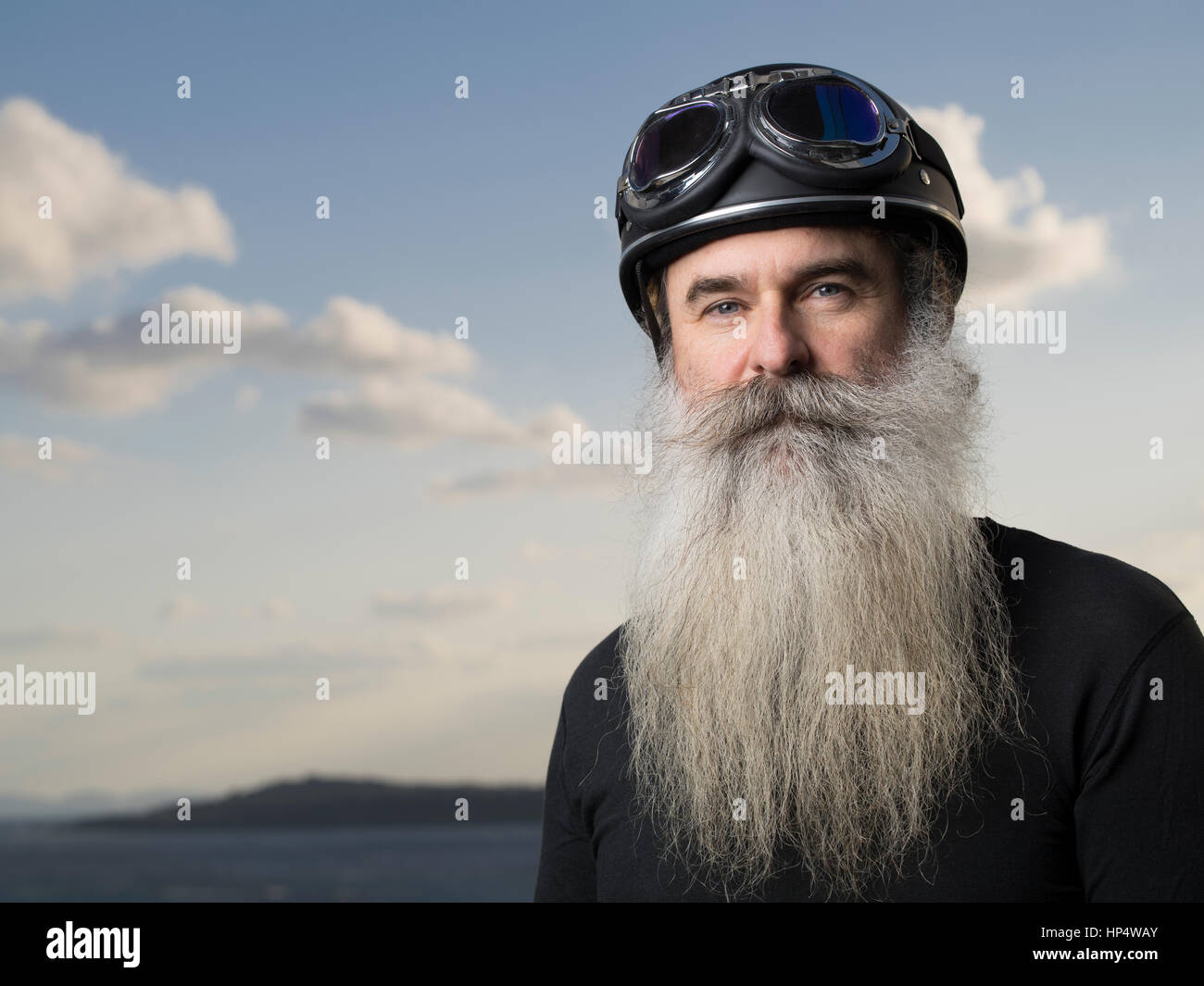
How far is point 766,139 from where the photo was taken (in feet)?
8.48

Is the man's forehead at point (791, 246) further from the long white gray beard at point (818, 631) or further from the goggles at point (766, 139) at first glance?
the long white gray beard at point (818, 631)

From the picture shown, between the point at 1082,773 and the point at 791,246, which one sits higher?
the point at 791,246

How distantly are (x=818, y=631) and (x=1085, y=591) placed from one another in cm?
55

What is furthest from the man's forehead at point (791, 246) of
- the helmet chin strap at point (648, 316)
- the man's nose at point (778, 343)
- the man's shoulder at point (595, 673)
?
the man's shoulder at point (595, 673)

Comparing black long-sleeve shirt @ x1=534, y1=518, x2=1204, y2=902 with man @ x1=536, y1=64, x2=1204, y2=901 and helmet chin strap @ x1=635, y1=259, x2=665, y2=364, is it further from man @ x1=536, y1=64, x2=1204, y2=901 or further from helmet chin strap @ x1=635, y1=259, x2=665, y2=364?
helmet chin strap @ x1=635, y1=259, x2=665, y2=364

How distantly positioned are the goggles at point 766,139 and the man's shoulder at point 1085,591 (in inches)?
36.9

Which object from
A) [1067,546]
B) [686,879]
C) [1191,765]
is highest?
[1067,546]

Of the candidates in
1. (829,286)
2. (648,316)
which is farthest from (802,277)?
(648,316)

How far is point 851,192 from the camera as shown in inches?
98.8

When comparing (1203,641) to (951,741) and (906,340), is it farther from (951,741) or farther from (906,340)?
(906,340)

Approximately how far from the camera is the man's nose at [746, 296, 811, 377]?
2.41 meters

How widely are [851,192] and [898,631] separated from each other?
3.30ft

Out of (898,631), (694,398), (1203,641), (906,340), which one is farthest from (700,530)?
(1203,641)

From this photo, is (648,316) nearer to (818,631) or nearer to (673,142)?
(673,142)
